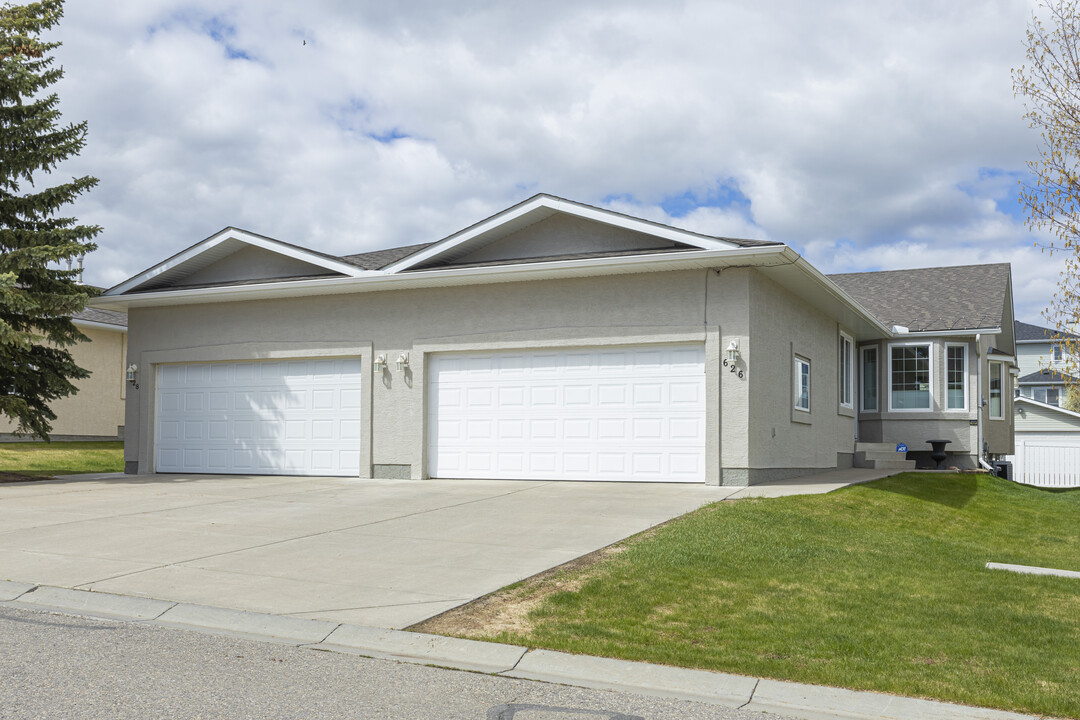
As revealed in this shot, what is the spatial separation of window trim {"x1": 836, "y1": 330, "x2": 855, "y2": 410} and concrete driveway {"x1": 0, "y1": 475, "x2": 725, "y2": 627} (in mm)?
8103

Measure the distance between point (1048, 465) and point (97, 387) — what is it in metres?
31.9

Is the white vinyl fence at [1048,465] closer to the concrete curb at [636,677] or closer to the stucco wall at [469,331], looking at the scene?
the stucco wall at [469,331]

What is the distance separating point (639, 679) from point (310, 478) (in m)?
12.2

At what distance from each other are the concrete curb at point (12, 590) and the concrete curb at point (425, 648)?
8.91 ft

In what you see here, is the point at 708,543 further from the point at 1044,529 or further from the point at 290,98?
the point at 290,98

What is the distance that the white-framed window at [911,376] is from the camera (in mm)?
22234

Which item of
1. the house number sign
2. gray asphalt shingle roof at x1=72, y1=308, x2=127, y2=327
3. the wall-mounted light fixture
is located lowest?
the house number sign

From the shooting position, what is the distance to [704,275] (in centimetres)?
1434

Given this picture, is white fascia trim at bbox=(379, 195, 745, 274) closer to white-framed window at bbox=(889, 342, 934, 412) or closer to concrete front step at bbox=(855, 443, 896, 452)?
concrete front step at bbox=(855, 443, 896, 452)

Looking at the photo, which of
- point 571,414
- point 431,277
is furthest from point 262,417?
point 571,414

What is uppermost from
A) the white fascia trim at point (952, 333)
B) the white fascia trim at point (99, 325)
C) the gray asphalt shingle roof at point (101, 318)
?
the gray asphalt shingle roof at point (101, 318)

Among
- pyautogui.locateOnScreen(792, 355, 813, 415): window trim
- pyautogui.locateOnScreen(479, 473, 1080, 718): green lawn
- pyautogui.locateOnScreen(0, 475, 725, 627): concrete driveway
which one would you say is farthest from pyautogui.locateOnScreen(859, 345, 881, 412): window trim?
pyautogui.locateOnScreen(479, 473, 1080, 718): green lawn

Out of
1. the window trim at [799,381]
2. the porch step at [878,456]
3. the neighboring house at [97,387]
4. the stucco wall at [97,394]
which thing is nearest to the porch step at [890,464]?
the porch step at [878,456]

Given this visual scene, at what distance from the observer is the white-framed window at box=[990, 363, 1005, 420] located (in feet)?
79.3
